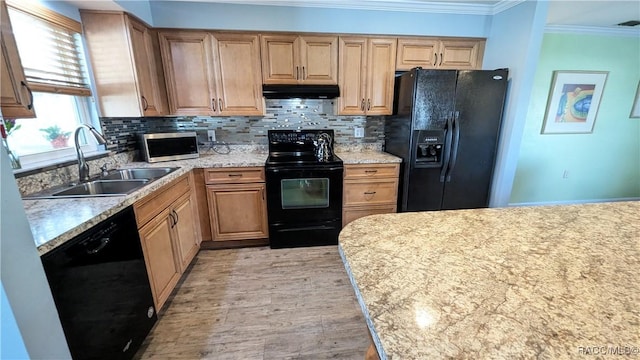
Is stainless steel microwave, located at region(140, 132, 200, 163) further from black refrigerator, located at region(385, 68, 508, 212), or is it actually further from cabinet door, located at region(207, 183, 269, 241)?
black refrigerator, located at region(385, 68, 508, 212)

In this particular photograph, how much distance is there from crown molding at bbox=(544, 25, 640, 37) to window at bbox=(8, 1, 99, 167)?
482cm

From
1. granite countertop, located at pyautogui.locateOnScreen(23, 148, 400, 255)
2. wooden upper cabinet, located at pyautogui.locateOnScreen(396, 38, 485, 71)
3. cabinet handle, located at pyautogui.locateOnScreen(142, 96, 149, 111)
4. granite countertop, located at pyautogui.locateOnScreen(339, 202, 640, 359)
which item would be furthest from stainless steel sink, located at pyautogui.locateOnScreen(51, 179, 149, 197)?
wooden upper cabinet, located at pyautogui.locateOnScreen(396, 38, 485, 71)

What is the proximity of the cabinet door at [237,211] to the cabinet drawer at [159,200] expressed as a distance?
303 millimetres

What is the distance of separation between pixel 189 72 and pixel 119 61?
1.77 ft

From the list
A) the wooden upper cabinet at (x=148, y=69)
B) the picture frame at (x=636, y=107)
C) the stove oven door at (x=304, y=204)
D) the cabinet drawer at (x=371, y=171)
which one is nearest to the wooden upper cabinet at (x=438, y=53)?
the cabinet drawer at (x=371, y=171)

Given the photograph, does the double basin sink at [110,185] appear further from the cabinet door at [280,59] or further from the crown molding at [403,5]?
the crown molding at [403,5]

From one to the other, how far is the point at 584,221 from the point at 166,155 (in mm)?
2951

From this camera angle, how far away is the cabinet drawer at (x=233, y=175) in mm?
2340

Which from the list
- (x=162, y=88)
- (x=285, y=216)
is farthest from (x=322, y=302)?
(x=162, y=88)

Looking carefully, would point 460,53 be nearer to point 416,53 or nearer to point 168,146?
point 416,53

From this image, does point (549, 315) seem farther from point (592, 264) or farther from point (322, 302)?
point (322, 302)

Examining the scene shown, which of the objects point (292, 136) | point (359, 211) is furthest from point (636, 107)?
point (292, 136)

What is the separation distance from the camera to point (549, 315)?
57 cm

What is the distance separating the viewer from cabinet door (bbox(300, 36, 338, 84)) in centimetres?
244
